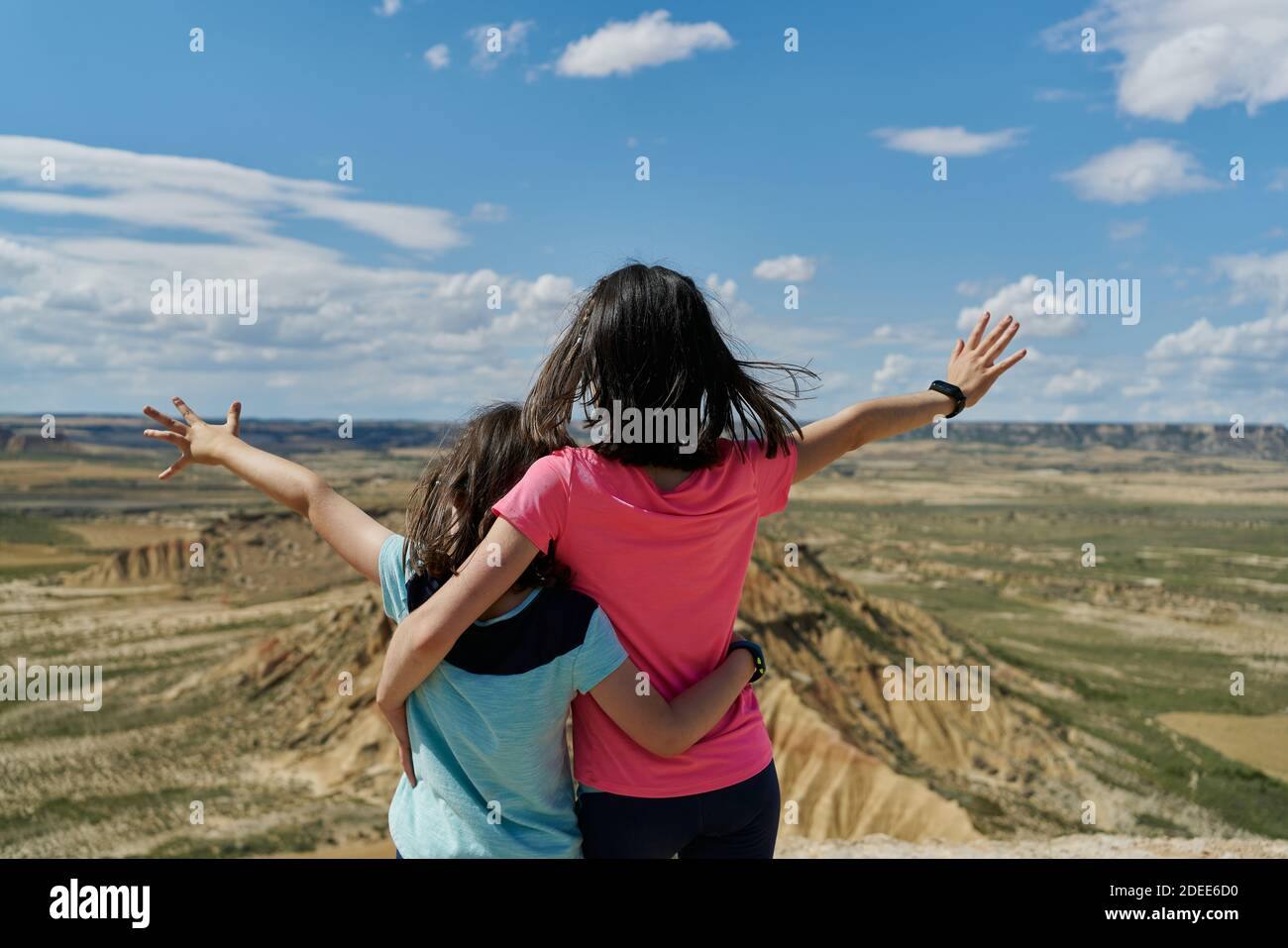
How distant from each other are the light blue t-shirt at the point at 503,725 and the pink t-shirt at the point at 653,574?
0.10 metres

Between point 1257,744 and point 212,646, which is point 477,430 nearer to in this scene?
point 1257,744

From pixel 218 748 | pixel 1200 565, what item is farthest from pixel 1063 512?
pixel 218 748

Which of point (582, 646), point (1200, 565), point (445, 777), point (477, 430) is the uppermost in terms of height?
point (477, 430)

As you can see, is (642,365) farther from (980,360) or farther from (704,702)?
(980,360)

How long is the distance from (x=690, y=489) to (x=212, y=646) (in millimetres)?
41641

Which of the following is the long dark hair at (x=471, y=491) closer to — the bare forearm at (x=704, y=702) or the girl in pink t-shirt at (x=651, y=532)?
the girl in pink t-shirt at (x=651, y=532)

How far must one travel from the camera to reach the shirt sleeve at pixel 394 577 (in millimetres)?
2396

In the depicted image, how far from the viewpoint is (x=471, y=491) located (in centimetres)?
239

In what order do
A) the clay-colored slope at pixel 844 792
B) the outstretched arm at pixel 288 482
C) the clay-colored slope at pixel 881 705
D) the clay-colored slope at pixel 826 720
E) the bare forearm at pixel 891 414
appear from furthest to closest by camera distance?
the clay-colored slope at pixel 881 705 < the clay-colored slope at pixel 826 720 < the clay-colored slope at pixel 844 792 < the bare forearm at pixel 891 414 < the outstretched arm at pixel 288 482

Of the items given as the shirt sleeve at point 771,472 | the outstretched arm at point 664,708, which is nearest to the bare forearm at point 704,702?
the outstretched arm at point 664,708

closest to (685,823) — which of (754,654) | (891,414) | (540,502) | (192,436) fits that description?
(754,654)

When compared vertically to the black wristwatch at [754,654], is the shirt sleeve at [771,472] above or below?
above

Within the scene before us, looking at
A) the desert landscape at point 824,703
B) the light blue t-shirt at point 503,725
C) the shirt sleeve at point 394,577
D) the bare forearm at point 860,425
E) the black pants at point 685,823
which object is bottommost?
the desert landscape at point 824,703

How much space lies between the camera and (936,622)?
31.8m
